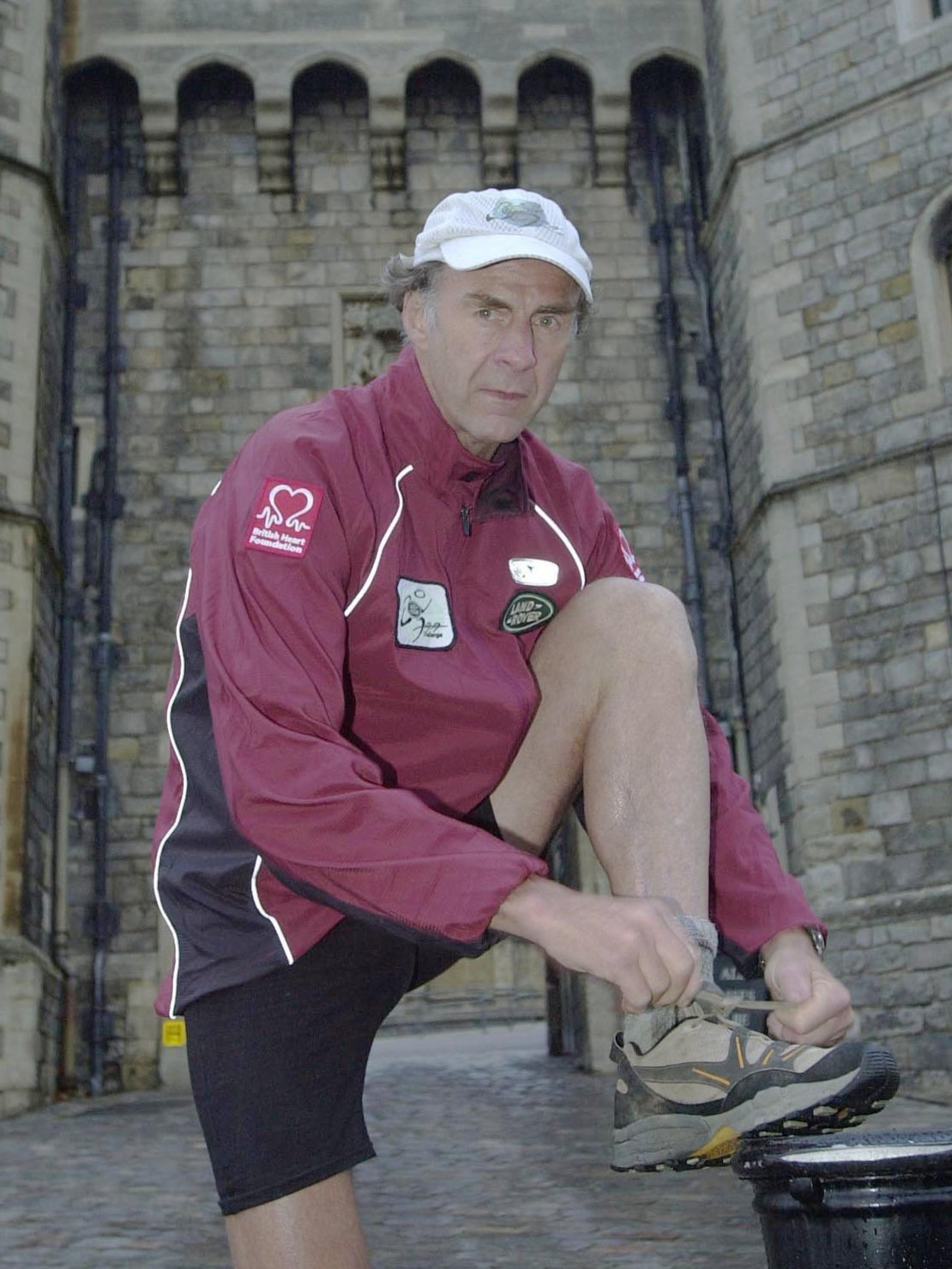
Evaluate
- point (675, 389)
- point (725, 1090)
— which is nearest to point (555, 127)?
point (675, 389)

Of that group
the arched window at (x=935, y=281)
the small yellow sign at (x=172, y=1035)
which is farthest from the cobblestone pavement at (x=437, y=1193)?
the arched window at (x=935, y=281)

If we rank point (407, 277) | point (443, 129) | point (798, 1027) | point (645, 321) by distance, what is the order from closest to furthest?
point (798, 1027) → point (407, 277) → point (645, 321) → point (443, 129)

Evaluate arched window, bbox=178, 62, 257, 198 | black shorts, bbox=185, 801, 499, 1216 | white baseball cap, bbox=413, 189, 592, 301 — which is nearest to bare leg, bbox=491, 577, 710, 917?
black shorts, bbox=185, 801, 499, 1216

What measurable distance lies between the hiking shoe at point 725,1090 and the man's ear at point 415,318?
1.02 metres

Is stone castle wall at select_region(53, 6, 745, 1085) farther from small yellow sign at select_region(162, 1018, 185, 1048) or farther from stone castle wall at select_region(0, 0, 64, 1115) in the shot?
small yellow sign at select_region(162, 1018, 185, 1048)

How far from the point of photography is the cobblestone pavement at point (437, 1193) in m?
4.35

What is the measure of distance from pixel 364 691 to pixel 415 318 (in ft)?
1.88

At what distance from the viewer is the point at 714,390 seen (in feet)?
38.3

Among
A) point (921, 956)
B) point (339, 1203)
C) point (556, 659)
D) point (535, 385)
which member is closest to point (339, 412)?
point (535, 385)

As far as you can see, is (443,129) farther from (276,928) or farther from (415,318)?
(276,928)

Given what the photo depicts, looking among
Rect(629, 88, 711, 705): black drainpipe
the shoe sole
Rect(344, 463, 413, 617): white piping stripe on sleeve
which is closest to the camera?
the shoe sole

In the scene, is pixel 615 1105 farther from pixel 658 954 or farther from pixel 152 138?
pixel 152 138

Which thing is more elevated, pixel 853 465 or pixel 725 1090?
pixel 853 465

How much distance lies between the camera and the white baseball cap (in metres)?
2.02
